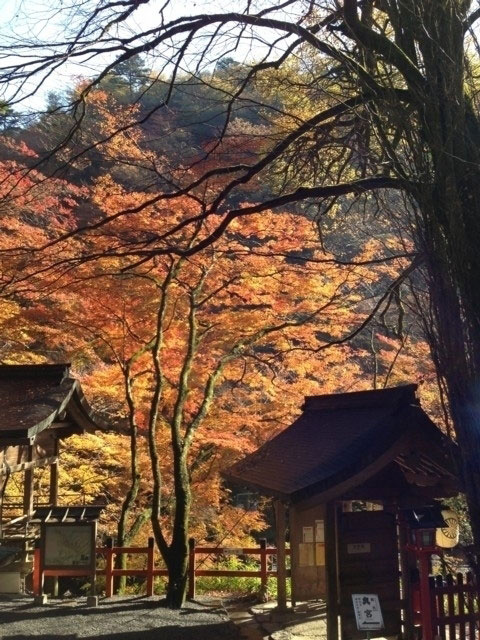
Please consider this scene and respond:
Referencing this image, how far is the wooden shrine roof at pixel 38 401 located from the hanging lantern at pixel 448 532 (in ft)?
15.6

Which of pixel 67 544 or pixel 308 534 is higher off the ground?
pixel 308 534

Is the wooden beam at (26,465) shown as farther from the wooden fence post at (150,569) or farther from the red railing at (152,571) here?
the wooden fence post at (150,569)

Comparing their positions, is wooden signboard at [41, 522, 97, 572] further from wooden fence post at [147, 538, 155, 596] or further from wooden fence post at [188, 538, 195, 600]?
wooden fence post at [188, 538, 195, 600]

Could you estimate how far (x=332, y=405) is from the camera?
820cm

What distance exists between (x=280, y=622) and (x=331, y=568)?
6.75ft

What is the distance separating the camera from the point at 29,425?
7.44m

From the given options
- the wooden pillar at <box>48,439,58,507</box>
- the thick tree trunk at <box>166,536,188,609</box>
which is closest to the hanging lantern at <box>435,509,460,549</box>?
the thick tree trunk at <box>166,536,188,609</box>

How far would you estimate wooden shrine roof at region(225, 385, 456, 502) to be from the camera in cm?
568

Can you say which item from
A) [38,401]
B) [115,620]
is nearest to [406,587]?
[115,620]

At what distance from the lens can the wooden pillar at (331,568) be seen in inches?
238

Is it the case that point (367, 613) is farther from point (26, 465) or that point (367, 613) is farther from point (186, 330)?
point (186, 330)

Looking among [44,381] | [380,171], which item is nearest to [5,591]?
[44,381]

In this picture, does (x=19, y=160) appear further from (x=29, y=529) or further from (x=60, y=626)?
(x=60, y=626)

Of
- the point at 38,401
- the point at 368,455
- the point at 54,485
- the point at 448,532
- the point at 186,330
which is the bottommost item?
the point at 448,532
